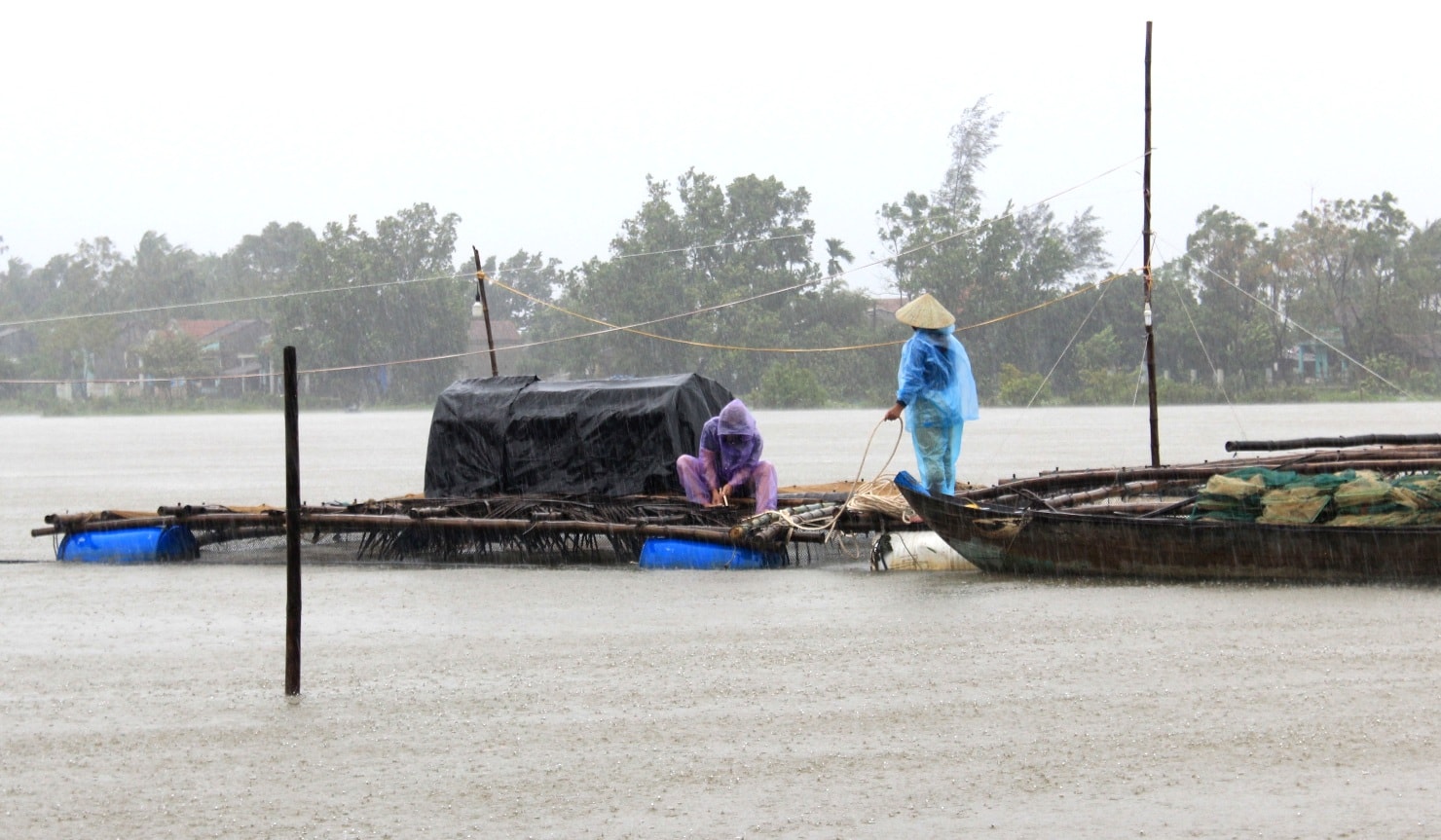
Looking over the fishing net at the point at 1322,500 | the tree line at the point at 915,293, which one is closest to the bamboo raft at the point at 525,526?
the fishing net at the point at 1322,500

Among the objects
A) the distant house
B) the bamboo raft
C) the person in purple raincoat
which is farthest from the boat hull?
the distant house

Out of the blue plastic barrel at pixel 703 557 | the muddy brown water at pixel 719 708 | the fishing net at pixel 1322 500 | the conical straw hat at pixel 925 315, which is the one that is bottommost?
the muddy brown water at pixel 719 708

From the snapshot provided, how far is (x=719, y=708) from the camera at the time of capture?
22.6 feet

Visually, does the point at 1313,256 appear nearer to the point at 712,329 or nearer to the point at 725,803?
the point at 712,329

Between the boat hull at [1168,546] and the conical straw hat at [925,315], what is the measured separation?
1.34 meters

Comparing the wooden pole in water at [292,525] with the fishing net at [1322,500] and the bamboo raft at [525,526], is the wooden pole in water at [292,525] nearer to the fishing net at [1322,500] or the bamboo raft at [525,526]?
the bamboo raft at [525,526]

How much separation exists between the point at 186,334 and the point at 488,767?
73.6 m

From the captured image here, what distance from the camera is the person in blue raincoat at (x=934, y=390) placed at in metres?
11.5

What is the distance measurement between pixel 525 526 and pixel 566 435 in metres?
1.89

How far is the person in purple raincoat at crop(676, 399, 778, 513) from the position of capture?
12.3 m

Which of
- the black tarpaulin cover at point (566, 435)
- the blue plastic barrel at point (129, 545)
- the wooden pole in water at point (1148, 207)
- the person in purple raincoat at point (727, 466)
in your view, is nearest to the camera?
the person in purple raincoat at point (727, 466)

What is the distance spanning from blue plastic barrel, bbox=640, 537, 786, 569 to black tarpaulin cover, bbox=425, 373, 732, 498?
1906mm

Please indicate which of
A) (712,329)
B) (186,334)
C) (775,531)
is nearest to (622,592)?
(775,531)

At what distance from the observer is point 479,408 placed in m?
14.1
